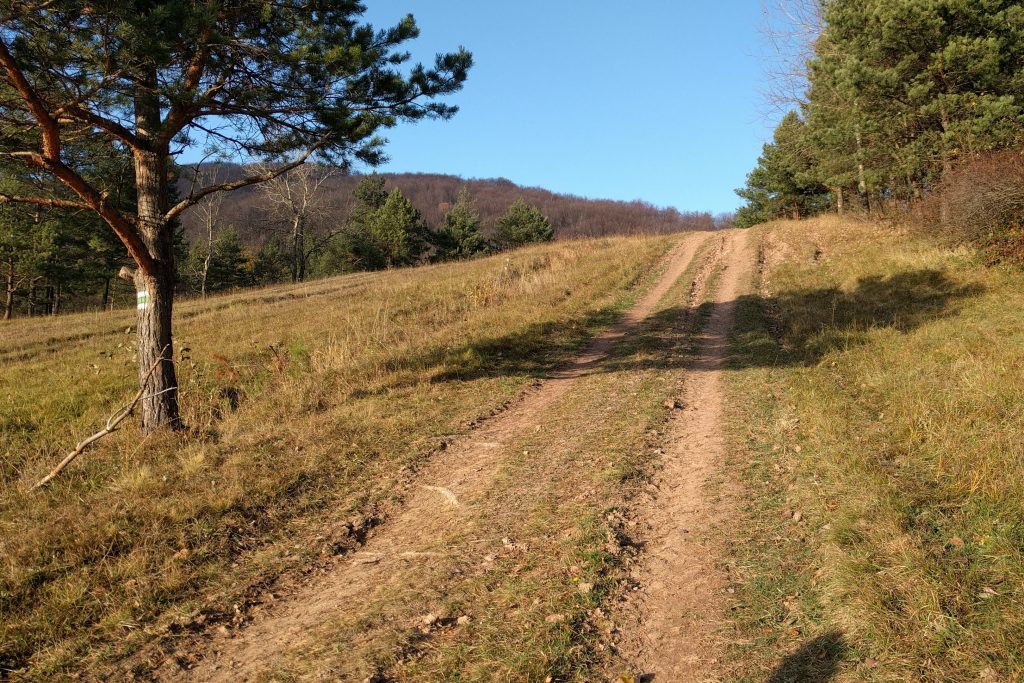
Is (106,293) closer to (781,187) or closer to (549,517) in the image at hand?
(781,187)

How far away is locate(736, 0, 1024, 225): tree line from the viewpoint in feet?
45.3

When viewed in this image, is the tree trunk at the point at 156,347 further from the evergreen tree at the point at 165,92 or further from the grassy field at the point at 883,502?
the grassy field at the point at 883,502

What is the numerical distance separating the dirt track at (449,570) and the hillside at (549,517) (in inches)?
0.8

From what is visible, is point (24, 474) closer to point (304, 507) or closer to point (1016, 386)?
point (304, 507)

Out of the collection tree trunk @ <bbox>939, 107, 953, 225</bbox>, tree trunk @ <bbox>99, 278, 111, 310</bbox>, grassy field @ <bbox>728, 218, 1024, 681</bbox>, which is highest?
tree trunk @ <bbox>939, 107, 953, 225</bbox>

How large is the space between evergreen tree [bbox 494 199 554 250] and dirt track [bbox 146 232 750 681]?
44178 mm

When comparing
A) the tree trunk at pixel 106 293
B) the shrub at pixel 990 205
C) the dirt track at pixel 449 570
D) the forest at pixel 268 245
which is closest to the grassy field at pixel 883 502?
the dirt track at pixel 449 570

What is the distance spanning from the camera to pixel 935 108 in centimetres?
1469

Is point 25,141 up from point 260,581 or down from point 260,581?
up

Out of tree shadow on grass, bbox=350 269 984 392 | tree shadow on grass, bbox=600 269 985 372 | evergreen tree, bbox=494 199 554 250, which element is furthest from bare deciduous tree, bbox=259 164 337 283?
tree shadow on grass, bbox=600 269 985 372

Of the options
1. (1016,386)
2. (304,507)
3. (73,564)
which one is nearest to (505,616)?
(304,507)

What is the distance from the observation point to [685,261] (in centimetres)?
2077

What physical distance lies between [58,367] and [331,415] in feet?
30.8

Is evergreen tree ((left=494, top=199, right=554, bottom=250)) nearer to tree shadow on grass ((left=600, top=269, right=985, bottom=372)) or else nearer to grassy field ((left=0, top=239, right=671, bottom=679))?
grassy field ((left=0, top=239, right=671, bottom=679))
